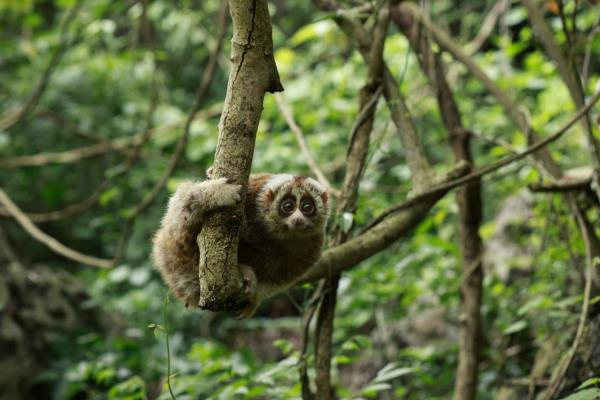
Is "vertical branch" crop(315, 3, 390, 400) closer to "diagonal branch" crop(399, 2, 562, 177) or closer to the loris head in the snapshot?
the loris head

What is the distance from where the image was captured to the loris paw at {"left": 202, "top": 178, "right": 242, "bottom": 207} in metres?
1.90

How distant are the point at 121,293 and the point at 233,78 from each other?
6.42 meters

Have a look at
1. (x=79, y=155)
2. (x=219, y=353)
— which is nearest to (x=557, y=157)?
(x=219, y=353)

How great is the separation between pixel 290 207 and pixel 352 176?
51 centimetres

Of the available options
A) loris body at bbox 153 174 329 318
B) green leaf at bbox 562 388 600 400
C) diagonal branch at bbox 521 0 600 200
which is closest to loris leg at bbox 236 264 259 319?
loris body at bbox 153 174 329 318

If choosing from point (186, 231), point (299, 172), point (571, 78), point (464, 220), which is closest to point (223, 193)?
point (186, 231)

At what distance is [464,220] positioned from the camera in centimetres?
405

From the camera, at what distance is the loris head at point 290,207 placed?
9.59 feet

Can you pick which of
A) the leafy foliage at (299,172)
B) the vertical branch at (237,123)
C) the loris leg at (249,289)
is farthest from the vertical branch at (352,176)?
the vertical branch at (237,123)

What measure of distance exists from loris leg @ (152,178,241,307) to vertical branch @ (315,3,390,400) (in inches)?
27.3

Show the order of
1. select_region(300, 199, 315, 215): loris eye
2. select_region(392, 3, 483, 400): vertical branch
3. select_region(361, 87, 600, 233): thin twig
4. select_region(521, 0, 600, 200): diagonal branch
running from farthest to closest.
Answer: select_region(392, 3, 483, 400): vertical branch, select_region(521, 0, 600, 200): diagonal branch, select_region(361, 87, 600, 233): thin twig, select_region(300, 199, 315, 215): loris eye

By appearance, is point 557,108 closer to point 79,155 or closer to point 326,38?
point 326,38

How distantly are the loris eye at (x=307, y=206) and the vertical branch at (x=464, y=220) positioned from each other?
1283 millimetres

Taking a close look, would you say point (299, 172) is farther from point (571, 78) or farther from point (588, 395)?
point (588, 395)
